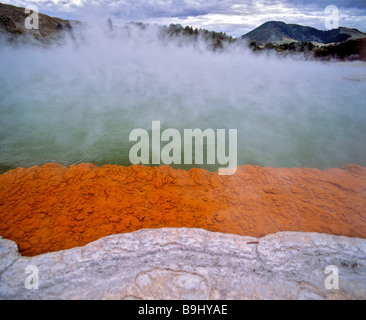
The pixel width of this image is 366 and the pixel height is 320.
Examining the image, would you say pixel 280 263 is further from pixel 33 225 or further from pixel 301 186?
pixel 33 225

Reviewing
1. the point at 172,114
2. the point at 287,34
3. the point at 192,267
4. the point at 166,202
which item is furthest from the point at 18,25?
the point at 287,34

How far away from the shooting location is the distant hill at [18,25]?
28.7 m

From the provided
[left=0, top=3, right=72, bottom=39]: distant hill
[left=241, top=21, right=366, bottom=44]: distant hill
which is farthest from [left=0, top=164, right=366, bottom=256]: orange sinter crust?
[left=241, top=21, right=366, bottom=44]: distant hill

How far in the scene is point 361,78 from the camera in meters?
15.0

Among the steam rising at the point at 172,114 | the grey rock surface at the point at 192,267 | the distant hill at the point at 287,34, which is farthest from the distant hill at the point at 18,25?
the distant hill at the point at 287,34

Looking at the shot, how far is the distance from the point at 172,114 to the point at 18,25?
5017 centimetres

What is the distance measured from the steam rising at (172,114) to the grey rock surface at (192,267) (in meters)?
2.85

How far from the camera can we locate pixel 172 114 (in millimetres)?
8172

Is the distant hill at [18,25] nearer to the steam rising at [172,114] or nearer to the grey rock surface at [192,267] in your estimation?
the steam rising at [172,114]

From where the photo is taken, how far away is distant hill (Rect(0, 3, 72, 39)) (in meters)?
28.7

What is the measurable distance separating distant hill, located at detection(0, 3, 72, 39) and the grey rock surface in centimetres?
3727

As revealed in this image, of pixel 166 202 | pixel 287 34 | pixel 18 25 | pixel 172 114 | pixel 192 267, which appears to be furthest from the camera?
pixel 287 34

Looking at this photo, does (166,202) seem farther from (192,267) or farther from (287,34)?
(287,34)
